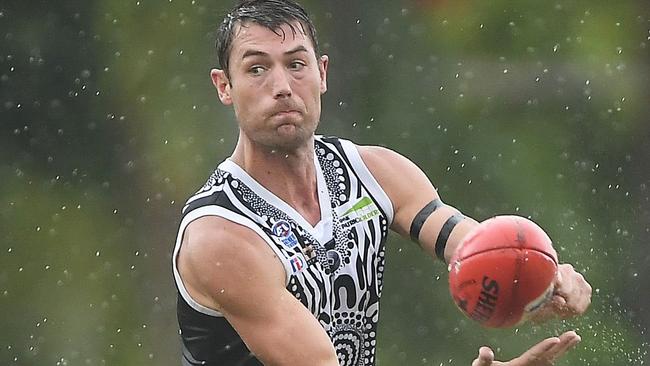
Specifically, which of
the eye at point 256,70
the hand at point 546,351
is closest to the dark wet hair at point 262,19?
the eye at point 256,70

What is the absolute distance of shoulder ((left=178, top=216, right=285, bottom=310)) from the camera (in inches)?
185

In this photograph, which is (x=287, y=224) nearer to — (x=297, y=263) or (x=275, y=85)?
(x=297, y=263)

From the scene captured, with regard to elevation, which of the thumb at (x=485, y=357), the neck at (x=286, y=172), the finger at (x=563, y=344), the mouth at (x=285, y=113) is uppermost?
the mouth at (x=285, y=113)

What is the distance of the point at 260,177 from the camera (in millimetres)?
Result: 5035

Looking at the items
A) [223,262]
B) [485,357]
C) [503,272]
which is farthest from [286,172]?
[485,357]

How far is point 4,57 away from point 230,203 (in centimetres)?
454

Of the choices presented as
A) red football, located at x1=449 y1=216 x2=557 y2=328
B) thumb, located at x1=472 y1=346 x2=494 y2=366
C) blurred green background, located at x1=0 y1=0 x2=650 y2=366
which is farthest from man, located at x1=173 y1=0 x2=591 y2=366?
blurred green background, located at x1=0 y1=0 x2=650 y2=366

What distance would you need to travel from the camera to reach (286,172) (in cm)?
508

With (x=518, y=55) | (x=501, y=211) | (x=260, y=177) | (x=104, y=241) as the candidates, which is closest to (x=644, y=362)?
(x=501, y=211)

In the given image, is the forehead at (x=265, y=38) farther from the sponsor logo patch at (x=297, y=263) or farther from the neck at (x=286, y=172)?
the sponsor logo patch at (x=297, y=263)

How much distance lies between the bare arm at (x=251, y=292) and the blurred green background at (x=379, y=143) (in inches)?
173

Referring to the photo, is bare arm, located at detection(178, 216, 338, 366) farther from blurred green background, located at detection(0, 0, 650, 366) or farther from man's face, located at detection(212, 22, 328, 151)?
blurred green background, located at detection(0, 0, 650, 366)

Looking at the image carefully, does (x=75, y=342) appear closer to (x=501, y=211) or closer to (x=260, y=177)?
(x=501, y=211)

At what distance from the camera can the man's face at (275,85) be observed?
492 centimetres
